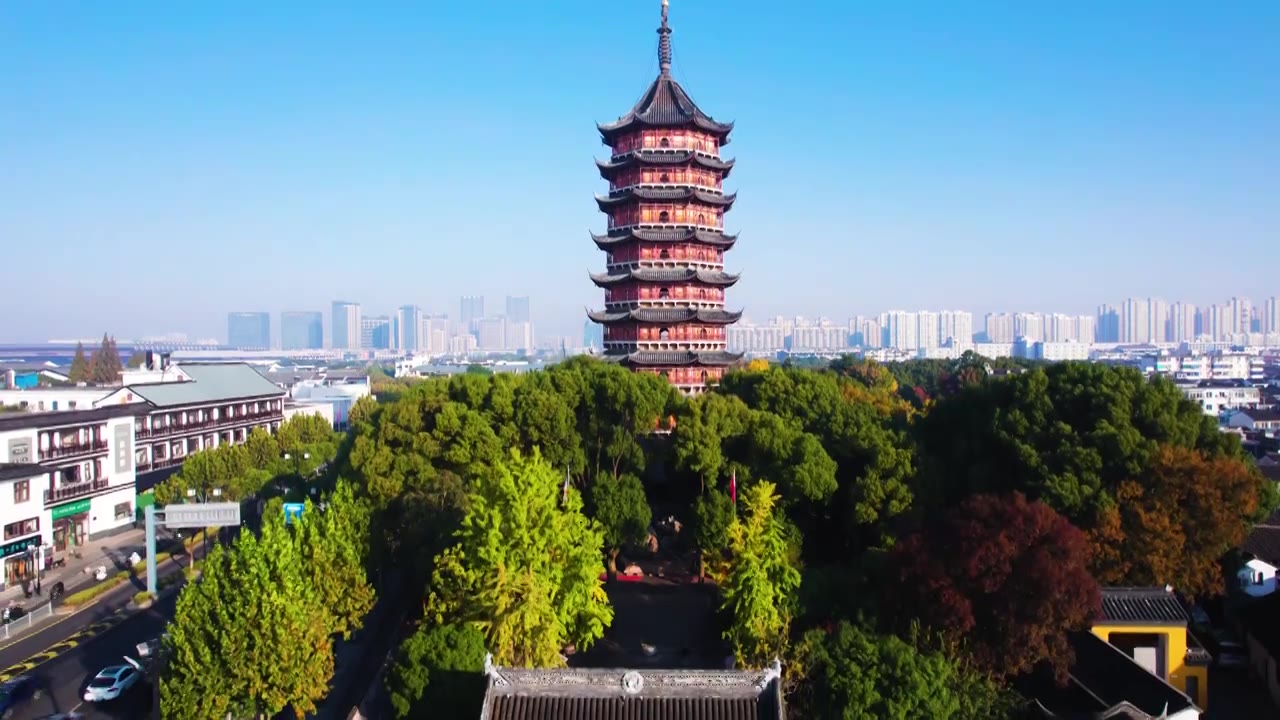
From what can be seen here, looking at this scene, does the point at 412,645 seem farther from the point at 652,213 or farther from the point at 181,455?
the point at 181,455

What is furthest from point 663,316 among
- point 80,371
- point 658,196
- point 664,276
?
point 80,371

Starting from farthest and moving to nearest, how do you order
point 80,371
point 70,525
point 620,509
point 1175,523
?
point 80,371 < point 70,525 < point 620,509 < point 1175,523

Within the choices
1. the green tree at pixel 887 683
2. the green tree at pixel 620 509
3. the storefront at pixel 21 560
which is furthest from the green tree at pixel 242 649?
the storefront at pixel 21 560

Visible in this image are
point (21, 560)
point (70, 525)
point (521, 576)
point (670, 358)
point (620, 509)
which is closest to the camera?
point (521, 576)

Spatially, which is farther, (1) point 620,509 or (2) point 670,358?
(2) point 670,358

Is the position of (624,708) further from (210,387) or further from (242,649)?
(210,387)
